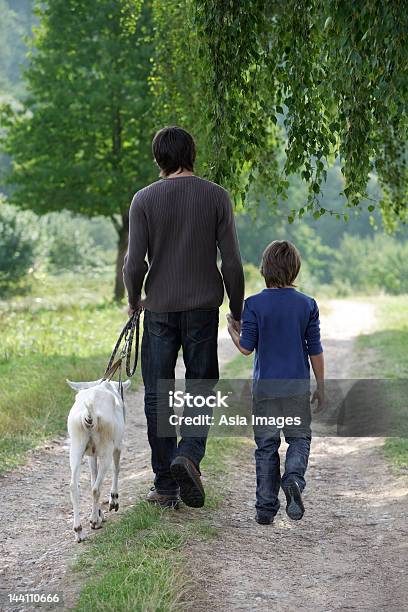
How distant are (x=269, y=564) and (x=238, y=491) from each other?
1561 mm

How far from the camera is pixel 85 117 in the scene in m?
24.8

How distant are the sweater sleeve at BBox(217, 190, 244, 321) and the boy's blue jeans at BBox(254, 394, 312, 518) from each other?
2.32 feet

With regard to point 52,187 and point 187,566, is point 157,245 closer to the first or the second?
point 187,566

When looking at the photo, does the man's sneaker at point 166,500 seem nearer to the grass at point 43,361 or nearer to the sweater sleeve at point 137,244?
Result: the sweater sleeve at point 137,244

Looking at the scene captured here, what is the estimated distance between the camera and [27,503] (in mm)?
6586

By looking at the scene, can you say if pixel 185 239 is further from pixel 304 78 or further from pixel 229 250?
pixel 304 78

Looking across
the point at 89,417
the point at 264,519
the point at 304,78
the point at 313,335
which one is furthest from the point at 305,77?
the point at 264,519

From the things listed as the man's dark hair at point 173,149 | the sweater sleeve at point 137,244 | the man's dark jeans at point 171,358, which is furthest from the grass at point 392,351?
the man's dark hair at point 173,149

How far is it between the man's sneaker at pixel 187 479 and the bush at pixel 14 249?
77.3ft

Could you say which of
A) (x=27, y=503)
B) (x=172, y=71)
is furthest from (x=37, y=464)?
(x=172, y=71)

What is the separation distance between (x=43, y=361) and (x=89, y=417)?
7.49 metres

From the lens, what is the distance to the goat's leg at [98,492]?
5.30m

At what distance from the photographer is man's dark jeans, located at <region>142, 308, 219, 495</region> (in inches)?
219

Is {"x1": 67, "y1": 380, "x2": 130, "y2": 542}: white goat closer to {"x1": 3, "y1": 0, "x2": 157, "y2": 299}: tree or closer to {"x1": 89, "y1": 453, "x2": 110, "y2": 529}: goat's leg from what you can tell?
{"x1": 89, "y1": 453, "x2": 110, "y2": 529}: goat's leg
